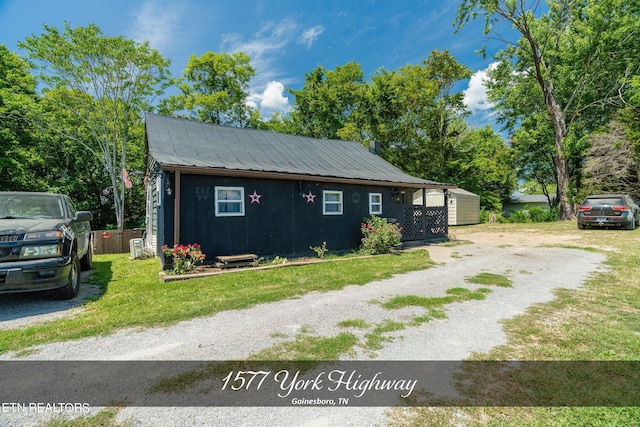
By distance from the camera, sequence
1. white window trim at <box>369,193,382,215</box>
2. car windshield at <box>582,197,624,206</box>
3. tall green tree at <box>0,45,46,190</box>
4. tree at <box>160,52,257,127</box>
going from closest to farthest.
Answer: white window trim at <box>369,193,382,215</box> → car windshield at <box>582,197,624,206</box> → tall green tree at <box>0,45,46,190</box> → tree at <box>160,52,257,127</box>

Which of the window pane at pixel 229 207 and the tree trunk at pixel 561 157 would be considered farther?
the tree trunk at pixel 561 157

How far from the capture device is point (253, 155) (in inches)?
426

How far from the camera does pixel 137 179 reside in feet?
66.6

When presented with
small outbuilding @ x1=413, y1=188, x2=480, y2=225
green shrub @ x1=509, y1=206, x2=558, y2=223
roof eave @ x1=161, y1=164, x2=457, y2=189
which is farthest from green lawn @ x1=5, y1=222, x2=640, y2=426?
green shrub @ x1=509, y1=206, x2=558, y2=223

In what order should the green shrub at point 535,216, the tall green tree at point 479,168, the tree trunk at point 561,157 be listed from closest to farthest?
the tree trunk at point 561,157 < the green shrub at point 535,216 < the tall green tree at point 479,168

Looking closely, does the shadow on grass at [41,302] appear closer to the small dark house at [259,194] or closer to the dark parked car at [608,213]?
the small dark house at [259,194]

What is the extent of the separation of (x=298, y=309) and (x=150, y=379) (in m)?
2.23

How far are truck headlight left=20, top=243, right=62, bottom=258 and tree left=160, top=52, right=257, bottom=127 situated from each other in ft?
77.5

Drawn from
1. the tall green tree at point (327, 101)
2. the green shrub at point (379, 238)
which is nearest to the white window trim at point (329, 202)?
the green shrub at point (379, 238)

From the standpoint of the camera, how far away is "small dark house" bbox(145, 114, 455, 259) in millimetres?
7754

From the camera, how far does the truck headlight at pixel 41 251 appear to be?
4.32 metres

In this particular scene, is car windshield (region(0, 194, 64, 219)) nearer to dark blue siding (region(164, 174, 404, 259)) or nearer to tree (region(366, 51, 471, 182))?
dark blue siding (region(164, 174, 404, 259))

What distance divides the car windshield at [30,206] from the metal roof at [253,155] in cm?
219

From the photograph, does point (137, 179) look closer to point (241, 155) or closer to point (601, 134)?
point (241, 155)
